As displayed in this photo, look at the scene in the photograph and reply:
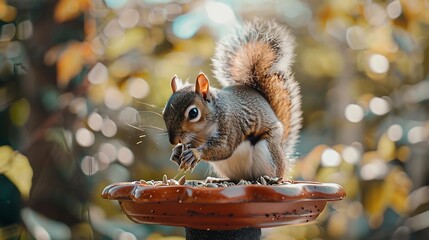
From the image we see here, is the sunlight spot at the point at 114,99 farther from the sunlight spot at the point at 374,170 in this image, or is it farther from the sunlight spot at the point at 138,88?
the sunlight spot at the point at 374,170

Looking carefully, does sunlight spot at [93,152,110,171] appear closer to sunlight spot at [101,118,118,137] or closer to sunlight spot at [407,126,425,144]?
sunlight spot at [101,118,118,137]

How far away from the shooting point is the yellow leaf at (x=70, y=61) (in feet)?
5.46

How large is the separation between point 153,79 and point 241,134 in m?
0.91

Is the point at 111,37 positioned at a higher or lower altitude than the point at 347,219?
higher

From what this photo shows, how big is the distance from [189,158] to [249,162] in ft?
0.51

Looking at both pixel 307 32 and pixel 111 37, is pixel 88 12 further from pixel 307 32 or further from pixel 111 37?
pixel 307 32

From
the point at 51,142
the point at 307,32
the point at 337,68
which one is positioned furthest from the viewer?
the point at 307,32

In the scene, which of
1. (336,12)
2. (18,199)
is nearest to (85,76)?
(18,199)

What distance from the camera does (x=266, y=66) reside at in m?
1.13

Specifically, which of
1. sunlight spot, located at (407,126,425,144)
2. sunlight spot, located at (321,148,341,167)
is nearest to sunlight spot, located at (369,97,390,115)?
sunlight spot, located at (407,126,425,144)

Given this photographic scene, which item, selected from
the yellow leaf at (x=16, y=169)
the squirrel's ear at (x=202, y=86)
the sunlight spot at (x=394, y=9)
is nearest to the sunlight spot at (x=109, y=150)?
the yellow leaf at (x=16, y=169)

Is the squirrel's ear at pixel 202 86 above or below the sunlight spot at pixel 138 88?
above

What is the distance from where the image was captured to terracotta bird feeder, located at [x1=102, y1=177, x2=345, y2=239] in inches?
30.3

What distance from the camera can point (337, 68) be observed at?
7.59 feet
